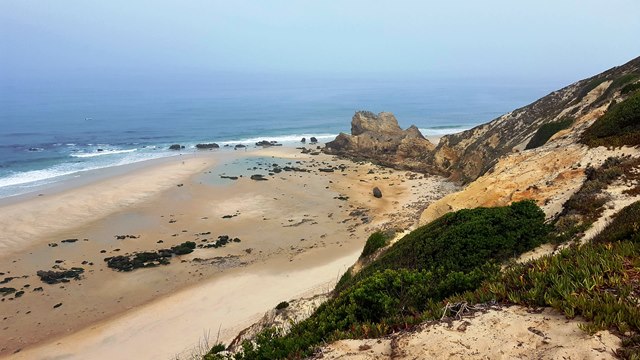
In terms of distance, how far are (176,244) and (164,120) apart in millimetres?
72029

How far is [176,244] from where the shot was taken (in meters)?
27.5

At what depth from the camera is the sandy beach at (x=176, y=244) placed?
711 inches

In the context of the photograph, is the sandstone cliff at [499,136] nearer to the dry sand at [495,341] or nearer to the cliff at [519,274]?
the cliff at [519,274]

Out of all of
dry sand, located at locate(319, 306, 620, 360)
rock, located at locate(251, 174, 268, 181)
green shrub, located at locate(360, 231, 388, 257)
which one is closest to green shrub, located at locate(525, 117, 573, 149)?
green shrub, located at locate(360, 231, 388, 257)

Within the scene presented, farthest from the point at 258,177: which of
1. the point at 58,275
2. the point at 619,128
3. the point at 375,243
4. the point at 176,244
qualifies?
the point at 619,128

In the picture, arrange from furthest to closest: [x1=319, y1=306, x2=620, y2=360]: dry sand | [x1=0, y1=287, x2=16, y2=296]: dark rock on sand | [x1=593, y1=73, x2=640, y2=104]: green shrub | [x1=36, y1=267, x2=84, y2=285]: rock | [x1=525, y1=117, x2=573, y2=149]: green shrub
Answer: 1. [x1=593, y1=73, x2=640, y2=104]: green shrub
2. [x1=525, y1=117, x2=573, y2=149]: green shrub
3. [x1=36, y1=267, x2=84, y2=285]: rock
4. [x1=0, y1=287, x2=16, y2=296]: dark rock on sand
5. [x1=319, y1=306, x2=620, y2=360]: dry sand

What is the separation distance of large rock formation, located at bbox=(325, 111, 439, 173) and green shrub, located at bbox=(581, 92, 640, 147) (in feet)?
101

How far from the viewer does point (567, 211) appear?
11.0 m

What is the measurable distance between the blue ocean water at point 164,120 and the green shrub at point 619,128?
157ft

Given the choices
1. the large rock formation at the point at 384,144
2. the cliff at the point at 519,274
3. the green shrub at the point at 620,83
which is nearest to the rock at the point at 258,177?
the large rock formation at the point at 384,144

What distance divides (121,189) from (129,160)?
1780 cm

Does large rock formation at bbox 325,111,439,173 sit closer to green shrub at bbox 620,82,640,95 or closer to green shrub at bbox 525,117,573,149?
green shrub at bbox 525,117,573,149

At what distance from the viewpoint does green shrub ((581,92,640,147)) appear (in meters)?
13.5

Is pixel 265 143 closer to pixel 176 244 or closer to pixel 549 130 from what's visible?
pixel 176 244
